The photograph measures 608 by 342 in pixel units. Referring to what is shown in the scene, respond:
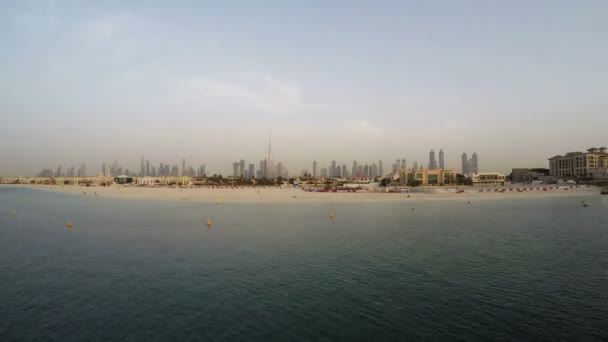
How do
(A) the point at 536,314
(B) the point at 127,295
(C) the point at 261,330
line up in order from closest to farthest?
(C) the point at 261,330 → (A) the point at 536,314 → (B) the point at 127,295

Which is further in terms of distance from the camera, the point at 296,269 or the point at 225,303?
the point at 296,269

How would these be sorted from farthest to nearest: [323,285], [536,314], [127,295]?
1. [323,285]
2. [127,295]
3. [536,314]

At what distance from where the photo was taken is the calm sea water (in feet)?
51.8

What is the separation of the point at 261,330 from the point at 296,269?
997cm

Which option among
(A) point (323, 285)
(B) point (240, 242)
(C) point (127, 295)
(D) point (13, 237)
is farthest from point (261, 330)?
(D) point (13, 237)

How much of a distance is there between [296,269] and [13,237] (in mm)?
36276

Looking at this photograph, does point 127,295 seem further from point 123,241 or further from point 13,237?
point 13,237

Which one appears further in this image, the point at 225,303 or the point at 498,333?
the point at 225,303

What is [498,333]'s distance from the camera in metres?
15.2

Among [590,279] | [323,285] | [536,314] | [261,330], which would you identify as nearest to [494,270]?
[590,279]

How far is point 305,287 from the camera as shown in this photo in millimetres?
21594

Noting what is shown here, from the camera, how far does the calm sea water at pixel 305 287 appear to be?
51.8ft

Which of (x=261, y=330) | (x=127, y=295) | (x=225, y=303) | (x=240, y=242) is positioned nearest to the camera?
(x=261, y=330)

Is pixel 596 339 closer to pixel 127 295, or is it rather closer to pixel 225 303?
pixel 225 303
